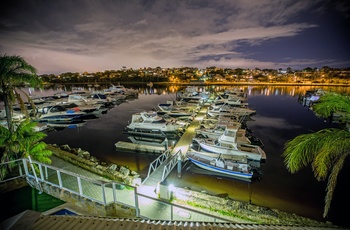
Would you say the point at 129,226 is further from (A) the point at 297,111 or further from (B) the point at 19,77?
(A) the point at 297,111

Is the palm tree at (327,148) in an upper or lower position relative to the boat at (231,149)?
upper

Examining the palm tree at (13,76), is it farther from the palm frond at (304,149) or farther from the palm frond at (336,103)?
the palm frond at (336,103)

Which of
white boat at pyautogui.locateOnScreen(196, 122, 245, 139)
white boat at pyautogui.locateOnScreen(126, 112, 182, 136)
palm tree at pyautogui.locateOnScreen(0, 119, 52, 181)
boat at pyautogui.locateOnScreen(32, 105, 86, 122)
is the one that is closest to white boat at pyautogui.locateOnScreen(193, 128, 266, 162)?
white boat at pyautogui.locateOnScreen(196, 122, 245, 139)

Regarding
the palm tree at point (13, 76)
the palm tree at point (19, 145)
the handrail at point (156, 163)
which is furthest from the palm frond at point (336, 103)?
the palm tree at point (13, 76)

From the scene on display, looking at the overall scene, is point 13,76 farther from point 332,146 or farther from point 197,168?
point 197,168

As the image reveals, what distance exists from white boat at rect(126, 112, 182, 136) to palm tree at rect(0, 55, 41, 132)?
54.2 ft

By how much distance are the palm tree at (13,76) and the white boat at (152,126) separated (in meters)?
16.5

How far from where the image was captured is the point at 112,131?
29.7 m

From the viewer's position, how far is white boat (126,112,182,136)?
969 inches

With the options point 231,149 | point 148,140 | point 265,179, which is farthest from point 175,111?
point 265,179

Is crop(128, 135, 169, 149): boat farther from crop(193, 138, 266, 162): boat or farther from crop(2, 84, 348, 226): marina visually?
crop(193, 138, 266, 162): boat

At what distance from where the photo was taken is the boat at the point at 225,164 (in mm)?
14391

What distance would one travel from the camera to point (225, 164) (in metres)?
14.9

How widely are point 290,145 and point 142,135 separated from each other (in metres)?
22.7
